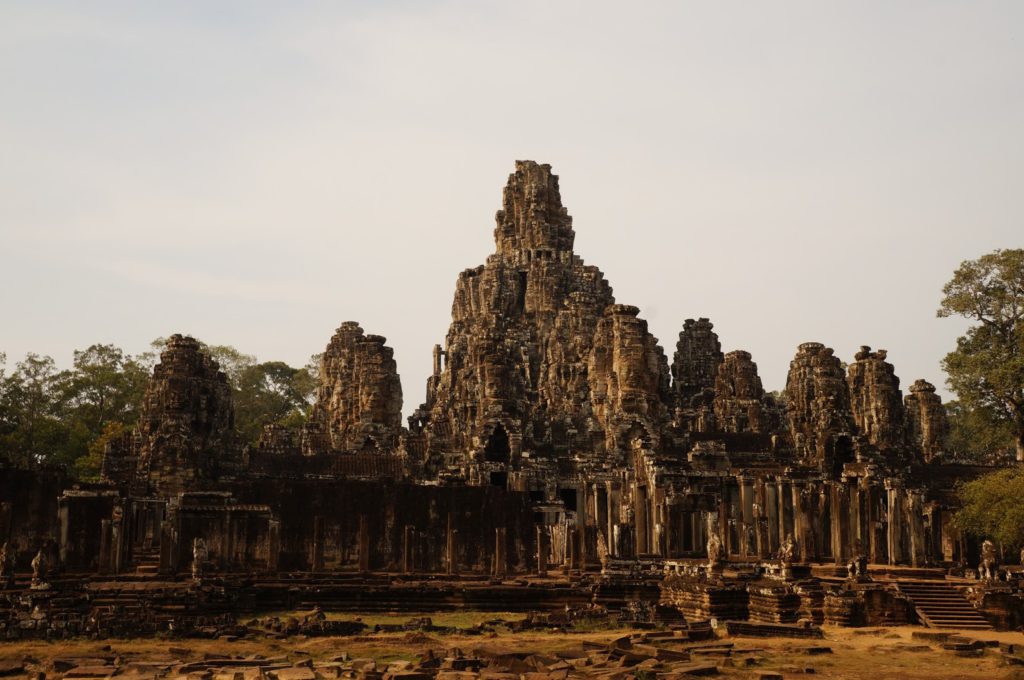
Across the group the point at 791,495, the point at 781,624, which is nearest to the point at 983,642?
the point at 781,624

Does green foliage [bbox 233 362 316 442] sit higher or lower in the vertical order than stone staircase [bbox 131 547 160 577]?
higher

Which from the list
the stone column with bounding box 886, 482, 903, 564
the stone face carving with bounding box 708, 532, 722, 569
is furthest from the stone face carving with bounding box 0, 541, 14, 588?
the stone column with bounding box 886, 482, 903, 564

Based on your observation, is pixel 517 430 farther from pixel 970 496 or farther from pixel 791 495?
pixel 970 496

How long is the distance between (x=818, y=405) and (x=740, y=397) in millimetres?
17944

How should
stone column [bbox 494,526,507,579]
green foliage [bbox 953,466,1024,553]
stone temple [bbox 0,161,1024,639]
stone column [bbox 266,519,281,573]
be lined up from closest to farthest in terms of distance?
stone temple [bbox 0,161,1024,639], stone column [bbox 266,519,281,573], stone column [bbox 494,526,507,579], green foliage [bbox 953,466,1024,553]

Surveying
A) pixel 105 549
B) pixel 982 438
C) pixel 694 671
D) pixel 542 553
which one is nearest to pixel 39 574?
pixel 105 549

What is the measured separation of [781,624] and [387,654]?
953 cm

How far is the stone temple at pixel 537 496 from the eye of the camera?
107ft

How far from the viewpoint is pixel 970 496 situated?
4225 centimetres

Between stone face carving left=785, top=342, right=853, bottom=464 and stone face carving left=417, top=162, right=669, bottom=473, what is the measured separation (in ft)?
21.6

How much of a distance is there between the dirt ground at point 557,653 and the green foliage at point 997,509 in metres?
11.5

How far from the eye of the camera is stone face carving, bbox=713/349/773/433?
72312 mm

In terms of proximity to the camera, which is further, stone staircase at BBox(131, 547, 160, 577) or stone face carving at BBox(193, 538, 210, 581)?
stone staircase at BBox(131, 547, 160, 577)

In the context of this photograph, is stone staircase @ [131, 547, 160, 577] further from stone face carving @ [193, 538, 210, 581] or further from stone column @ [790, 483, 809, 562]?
stone column @ [790, 483, 809, 562]
